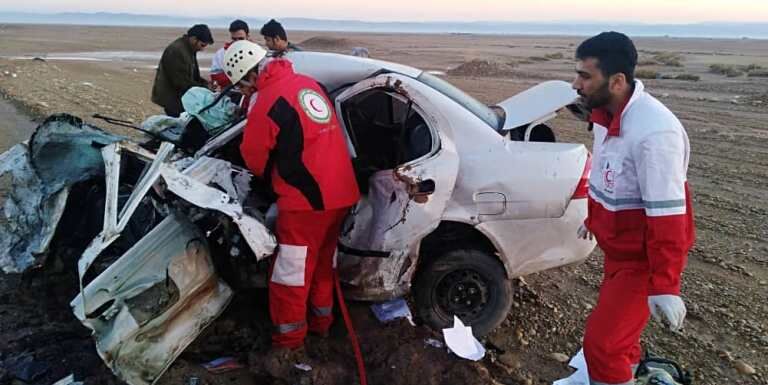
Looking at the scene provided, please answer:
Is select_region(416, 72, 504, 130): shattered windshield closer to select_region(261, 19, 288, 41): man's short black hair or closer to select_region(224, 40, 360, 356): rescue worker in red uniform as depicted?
select_region(224, 40, 360, 356): rescue worker in red uniform

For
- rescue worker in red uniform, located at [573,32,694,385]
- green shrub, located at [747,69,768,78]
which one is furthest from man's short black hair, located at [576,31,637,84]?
green shrub, located at [747,69,768,78]

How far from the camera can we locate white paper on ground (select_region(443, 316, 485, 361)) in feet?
12.1

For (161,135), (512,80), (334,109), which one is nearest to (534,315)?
(334,109)

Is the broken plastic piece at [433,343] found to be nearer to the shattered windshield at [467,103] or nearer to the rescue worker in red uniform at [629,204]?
the rescue worker in red uniform at [629,204]

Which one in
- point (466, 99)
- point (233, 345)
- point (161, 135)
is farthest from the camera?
point (161, 135)

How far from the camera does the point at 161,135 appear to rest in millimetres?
4691

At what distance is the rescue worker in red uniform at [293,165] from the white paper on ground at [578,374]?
1.52 metres

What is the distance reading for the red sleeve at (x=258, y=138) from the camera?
11.4ft

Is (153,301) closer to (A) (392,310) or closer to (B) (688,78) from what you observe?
(A) (392,310)

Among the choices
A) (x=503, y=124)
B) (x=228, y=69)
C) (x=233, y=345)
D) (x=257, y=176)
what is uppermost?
(x=228, y=69)

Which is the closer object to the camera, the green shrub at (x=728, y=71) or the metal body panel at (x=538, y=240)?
the metal body panel at (x=538, y=240)

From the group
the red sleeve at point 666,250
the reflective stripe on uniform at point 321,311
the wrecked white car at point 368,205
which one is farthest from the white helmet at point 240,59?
the red sleeve at point 666,250

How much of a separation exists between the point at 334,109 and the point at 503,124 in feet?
3.57

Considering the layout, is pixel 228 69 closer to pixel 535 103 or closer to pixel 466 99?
pixel 466 99
